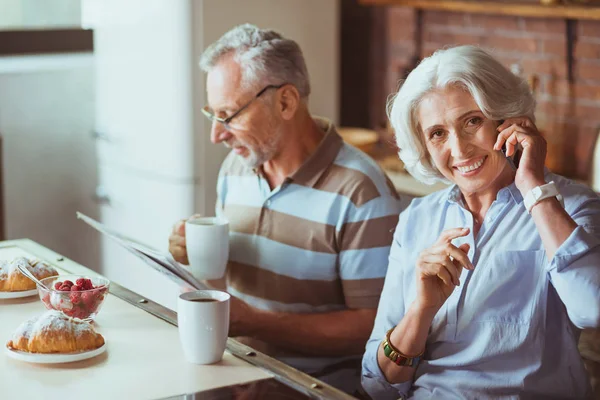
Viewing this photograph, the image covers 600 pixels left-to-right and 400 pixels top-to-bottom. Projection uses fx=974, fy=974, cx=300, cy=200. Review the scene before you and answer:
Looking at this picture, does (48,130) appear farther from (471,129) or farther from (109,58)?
(471,129)

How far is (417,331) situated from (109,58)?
2.19 m

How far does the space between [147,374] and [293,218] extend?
77 cm

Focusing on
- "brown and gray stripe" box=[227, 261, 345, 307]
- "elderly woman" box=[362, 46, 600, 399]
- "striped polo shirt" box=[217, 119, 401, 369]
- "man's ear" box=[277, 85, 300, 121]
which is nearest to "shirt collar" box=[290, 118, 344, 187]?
"striped polo shirt" box=[217, 119, 401, 369]

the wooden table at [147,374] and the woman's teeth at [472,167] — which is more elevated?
the woman's teeth at [472,167]

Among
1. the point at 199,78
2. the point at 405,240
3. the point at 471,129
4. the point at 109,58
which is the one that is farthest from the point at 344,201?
the point at 109,58

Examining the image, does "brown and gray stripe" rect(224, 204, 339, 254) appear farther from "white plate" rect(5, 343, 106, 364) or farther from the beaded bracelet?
"white plate" rect(5, 343, 106, 364)

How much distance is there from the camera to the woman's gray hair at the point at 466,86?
5.82 feet

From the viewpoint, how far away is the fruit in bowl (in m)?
1.81

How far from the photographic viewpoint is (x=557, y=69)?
3363 millimetres

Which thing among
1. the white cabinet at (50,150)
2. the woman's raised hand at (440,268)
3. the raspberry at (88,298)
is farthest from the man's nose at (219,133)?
the white cabinet at (50,150)

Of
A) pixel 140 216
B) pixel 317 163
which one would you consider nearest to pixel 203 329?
pixel 317 163

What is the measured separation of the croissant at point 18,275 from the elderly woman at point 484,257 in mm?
704

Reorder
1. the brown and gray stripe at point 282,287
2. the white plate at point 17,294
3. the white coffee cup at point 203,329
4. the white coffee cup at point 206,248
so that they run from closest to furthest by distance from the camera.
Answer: the white coffee cup at point 203,329 → the white plate at point 17,294 → the white coffee cup at point 206,248 → the brown and gray stripe at point 282,287

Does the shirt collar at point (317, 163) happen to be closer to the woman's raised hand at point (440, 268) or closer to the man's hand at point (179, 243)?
the man's hand at point (179, 243)
